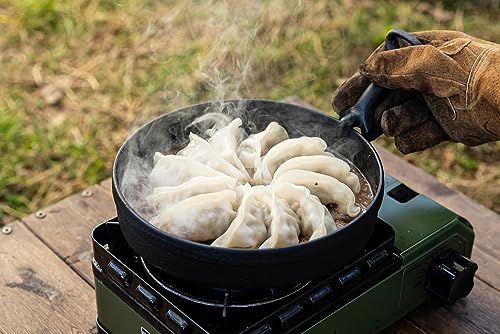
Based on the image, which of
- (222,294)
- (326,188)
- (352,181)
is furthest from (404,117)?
(222,294)

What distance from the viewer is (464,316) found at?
2.29 metres

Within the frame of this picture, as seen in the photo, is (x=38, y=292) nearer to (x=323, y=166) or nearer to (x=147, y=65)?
(x=323, y=166)

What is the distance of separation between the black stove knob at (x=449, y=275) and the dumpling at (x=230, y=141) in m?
0.67

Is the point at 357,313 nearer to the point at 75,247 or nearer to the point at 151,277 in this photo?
the point at 151,277

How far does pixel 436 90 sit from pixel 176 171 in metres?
0.76

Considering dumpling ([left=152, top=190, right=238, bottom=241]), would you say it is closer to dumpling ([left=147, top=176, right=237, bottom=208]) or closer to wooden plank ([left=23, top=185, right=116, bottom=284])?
dumpling ([left=147, top=176, right=237, bottom=208])

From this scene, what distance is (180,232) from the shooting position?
1.74 metres

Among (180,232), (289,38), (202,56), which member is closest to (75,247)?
(180,232)

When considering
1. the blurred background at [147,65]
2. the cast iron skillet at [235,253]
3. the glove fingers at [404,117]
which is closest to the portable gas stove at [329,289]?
the cast iron skillet at [235,253]

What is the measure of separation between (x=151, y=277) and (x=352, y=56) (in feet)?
10.3

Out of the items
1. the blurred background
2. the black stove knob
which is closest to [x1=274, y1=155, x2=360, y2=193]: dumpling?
the black stove knob

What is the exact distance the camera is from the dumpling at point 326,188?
74.0 inches

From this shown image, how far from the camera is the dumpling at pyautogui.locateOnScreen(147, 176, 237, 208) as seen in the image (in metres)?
1.83

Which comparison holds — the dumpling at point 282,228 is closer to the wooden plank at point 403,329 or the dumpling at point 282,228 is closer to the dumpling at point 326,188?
the dumpling at point 326,188
